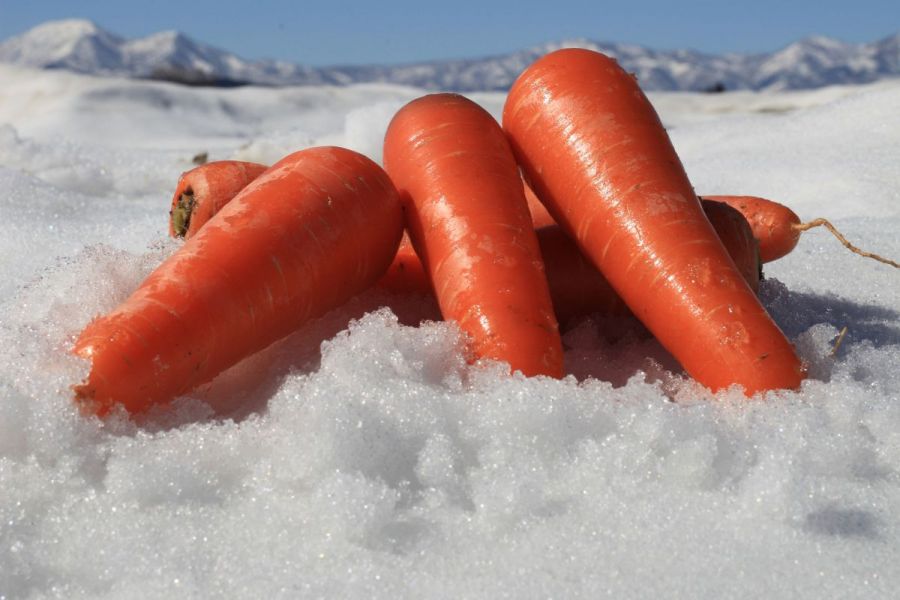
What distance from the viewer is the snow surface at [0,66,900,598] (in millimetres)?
1381

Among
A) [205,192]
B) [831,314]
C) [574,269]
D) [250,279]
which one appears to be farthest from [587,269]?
[205,192]

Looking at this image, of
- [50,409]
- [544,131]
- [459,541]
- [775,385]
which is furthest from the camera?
[544,131]

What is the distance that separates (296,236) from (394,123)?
0.49 m

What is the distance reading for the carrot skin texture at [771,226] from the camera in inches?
106

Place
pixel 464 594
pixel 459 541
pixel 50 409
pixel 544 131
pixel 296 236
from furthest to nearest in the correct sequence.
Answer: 1. pixel 544 131
2. pixel 296 236
3. pixel 50 409
4. pixel 459 541
5. pixel 464 594

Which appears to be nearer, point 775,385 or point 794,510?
point 794,510

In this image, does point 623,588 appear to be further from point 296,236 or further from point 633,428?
point 296,236

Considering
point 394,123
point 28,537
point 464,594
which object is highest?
point 394,123

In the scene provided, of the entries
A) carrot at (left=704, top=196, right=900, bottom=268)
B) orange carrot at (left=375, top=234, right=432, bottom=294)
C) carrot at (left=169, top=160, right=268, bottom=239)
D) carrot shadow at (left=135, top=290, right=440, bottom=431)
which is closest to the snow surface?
carrot shadow at (left=135, top=290, right=440, bottom=431)

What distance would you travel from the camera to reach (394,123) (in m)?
2.39

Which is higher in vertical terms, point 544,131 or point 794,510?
point 544,131

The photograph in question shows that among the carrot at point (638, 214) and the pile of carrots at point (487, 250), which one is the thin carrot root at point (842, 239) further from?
the carrot at point (638, 214)

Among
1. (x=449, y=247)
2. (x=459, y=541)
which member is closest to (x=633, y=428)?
(x=459, y=541)

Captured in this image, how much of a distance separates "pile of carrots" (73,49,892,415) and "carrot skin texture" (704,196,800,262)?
1.00 feet
